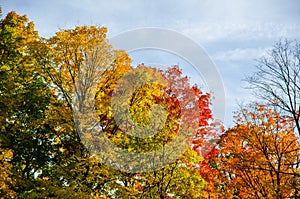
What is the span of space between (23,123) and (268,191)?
13.2m

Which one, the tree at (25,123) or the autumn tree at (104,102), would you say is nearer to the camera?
the autumn tree at (104,102)

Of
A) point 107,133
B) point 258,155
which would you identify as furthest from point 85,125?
point 258,155

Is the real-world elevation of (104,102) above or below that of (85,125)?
above

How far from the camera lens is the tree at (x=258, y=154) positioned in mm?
16922

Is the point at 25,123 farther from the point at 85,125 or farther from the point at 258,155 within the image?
the point at 258,155

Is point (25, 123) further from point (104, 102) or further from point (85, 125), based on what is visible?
point (104, 102)

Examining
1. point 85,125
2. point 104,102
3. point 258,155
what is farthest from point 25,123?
point 258,155

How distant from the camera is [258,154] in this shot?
17.4 m

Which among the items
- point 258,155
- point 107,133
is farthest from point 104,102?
point 258,155

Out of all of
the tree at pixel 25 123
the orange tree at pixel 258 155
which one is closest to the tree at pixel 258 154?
the orange tree at pixel 258 155

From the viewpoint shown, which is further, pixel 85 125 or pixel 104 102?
pixel 104 102

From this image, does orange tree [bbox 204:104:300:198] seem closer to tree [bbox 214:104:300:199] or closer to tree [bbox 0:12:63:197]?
tree [bbox 214:104:300:199]

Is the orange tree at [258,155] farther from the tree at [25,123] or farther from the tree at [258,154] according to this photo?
the tree at [25,123]

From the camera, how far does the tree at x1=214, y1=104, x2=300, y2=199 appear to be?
16922 mm
